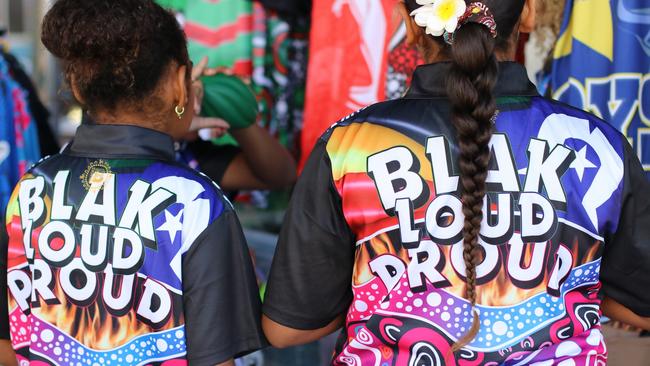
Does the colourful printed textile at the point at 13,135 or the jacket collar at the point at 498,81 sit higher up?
the jacket collar at the point at 498,81

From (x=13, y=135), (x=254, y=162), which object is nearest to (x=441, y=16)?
(x=254, y=162)

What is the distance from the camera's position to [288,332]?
147cm

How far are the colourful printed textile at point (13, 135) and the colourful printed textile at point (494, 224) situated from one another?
6.40 feet

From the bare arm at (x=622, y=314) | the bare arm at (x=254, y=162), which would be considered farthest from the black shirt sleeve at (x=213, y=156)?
the bare arm at (x=622, y=314)

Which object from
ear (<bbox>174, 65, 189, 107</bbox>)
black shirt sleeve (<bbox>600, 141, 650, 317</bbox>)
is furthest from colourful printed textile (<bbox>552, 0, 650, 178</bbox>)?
ear (<bbox>174, 65, 189, 107</bbox>)

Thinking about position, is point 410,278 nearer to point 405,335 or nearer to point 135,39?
point 405,335

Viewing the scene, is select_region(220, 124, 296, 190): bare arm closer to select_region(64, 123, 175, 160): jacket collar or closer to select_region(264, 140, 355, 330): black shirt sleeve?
select_region(64, 123, 175, 160): jacket collar

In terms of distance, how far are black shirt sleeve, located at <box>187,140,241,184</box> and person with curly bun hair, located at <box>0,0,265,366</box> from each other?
67cm

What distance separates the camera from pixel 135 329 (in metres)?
1.45

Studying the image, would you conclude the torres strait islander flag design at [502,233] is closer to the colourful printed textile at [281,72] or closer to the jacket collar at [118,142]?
the jacket collar at [118,142]

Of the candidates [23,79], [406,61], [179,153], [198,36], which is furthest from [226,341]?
[23,79]

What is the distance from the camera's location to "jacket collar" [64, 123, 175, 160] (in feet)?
4.95

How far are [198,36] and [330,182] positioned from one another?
1.71 m

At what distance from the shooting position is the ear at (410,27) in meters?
1.39
